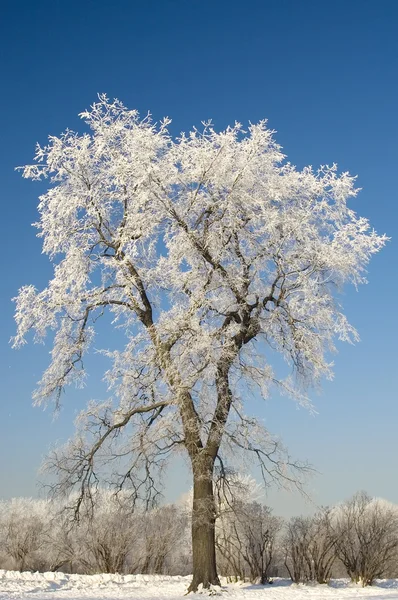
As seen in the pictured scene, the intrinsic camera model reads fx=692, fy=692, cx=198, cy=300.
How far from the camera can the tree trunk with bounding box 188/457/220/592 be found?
53.3ft

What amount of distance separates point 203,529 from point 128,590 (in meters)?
3.18

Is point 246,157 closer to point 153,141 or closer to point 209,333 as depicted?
point 153,141

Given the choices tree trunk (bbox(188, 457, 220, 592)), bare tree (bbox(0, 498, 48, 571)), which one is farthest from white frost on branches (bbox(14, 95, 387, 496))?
bare tree (bbox(0, 498, 48, 571))

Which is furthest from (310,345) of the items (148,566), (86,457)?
(148,566)

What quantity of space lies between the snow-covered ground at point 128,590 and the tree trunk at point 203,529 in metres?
0.51

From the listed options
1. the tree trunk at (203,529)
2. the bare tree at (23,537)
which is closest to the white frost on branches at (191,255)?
the tree trunk at (203,529)

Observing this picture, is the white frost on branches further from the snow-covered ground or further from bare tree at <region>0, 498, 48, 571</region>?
bare tree at <region>0, 498, 48, 571</region>

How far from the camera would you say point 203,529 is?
16.5 m

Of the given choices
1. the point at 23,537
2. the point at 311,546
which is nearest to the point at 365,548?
the point at 311,546

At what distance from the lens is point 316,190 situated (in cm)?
1775

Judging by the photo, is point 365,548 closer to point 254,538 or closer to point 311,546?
point 311,546

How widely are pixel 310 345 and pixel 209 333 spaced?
272 centimetres

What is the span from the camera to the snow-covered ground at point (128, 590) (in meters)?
15.6

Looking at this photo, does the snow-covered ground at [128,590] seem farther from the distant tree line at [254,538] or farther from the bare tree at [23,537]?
the bare tree at [23,537]
